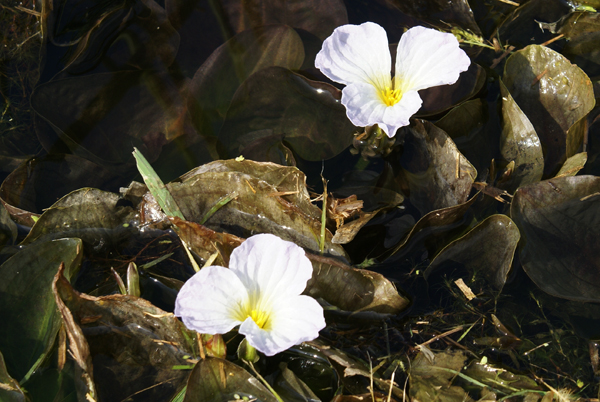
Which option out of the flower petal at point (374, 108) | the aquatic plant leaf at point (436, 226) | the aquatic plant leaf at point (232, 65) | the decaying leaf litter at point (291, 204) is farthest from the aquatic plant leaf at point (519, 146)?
the aquatic plant leaf at point (232, 65)

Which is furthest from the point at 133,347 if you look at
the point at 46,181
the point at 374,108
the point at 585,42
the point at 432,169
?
the point at 585,42

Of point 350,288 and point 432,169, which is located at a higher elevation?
point 432,169

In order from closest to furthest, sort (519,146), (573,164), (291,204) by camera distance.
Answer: (291,204) → (573,164) → (519,146)

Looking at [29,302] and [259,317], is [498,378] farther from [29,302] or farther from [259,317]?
[29,302]

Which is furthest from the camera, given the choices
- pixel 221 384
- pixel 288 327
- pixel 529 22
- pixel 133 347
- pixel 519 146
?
pixel 529 22

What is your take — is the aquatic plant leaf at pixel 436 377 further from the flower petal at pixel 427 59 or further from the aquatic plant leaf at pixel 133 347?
the flower petal at pixel 427 59
